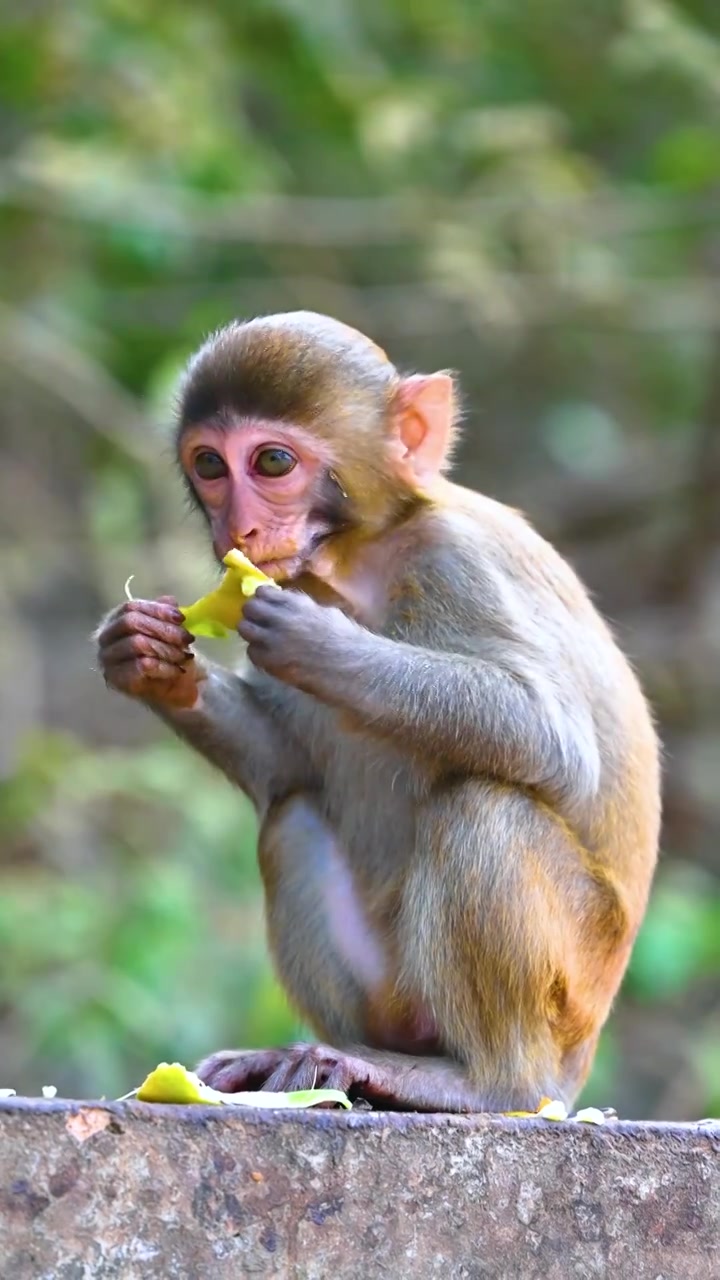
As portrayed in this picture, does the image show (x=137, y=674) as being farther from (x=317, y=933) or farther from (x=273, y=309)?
(x=273, y=309)

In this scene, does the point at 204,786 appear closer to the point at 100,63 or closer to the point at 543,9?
the point at 100,63

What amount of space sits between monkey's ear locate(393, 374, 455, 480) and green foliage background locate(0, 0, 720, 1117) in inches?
115

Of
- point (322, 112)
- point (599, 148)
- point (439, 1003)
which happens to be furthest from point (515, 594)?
point (599, 148)

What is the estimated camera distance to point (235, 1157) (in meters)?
3.39

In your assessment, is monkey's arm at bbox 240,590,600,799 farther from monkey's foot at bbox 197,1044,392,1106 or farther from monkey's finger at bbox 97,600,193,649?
monkey's foot at bbox 197,1044,392,1106

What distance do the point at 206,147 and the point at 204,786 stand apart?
9.68 feet

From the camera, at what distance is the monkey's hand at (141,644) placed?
15.2 ft

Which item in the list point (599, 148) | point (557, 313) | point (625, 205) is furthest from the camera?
point (599, 148)

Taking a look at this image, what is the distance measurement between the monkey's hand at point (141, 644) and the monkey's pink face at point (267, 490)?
0.71 ft

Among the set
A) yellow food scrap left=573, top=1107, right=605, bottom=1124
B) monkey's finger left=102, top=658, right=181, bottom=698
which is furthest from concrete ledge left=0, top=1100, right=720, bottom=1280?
monkey's finger left=102, top=658, right=181, bottom=698

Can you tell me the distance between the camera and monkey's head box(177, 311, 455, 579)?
467cm

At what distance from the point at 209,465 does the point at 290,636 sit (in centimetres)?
60

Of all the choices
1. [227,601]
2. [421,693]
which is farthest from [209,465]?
[421,693]

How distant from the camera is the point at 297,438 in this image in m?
4.76
